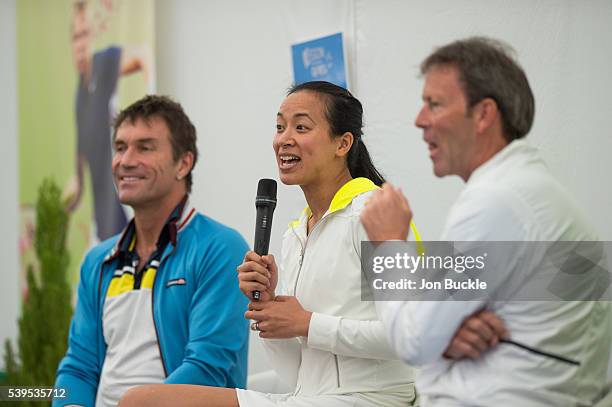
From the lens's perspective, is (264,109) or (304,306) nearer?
(304,306)

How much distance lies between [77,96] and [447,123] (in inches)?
139

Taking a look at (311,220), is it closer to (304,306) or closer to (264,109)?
(304,306)

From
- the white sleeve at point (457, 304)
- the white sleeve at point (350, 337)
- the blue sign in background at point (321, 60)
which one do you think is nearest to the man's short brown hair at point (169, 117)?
the blue sign in background at point (321, 60)

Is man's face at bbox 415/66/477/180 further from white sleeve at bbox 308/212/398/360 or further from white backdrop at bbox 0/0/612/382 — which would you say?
white sleeve at bbox 308/212/398/360

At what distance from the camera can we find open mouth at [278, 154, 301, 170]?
7.49 ft

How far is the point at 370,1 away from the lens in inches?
131

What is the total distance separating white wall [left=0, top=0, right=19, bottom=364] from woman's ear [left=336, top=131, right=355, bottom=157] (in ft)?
12.2

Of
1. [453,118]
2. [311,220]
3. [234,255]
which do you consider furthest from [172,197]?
[453,118]

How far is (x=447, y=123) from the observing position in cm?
167

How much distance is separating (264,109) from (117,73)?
1.11 m

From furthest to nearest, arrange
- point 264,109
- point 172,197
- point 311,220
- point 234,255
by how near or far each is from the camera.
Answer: point 264,109
point 172,197
point 234,255
point 311,220

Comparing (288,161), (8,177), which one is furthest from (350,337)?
(8,177)

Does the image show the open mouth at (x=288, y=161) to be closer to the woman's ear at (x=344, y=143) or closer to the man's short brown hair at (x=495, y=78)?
the woman's ear at (x=344, y=143)

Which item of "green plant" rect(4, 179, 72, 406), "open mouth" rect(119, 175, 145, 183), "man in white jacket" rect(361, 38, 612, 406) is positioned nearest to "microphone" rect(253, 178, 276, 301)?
"man in white jacket" rect(361, 38, 612, 406)
